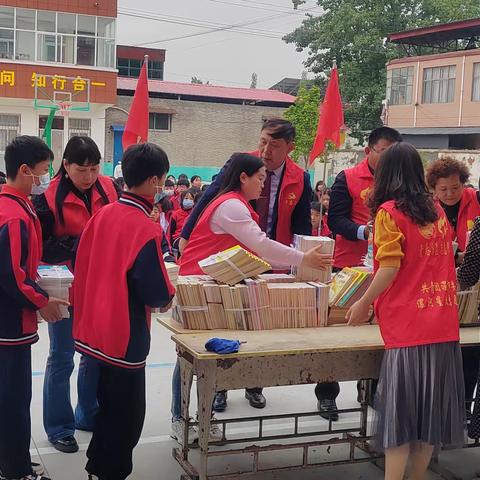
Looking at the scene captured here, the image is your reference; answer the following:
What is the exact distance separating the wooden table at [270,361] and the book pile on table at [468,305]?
221mm

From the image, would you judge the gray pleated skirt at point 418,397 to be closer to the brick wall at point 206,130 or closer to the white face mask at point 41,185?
the white face mask at point 41,185

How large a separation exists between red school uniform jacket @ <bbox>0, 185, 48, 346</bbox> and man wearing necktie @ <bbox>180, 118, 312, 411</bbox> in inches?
60.0

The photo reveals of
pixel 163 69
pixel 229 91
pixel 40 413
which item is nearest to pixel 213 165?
pixel 229 91

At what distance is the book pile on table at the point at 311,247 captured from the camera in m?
3.43

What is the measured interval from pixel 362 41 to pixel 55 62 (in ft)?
42.2

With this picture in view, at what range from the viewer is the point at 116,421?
9.53 feet

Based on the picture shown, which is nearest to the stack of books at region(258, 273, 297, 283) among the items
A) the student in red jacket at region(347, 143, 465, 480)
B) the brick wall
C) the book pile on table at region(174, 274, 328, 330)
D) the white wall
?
the book pile on table at region(174, 274, 328, 330)

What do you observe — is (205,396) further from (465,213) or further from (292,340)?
(465,213)

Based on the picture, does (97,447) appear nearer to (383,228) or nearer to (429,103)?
(383,228)

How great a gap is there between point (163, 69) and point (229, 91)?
503 centimetres

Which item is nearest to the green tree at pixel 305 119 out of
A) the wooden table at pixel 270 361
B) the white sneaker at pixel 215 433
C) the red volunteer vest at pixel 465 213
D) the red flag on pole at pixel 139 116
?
the red flag on pole at pixel 139 116

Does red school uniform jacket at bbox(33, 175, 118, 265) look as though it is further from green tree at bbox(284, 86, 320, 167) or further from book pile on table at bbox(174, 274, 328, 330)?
green tree at bbox(284, 86, 320, 167)

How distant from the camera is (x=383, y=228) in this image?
292cm

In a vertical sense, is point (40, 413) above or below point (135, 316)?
below
